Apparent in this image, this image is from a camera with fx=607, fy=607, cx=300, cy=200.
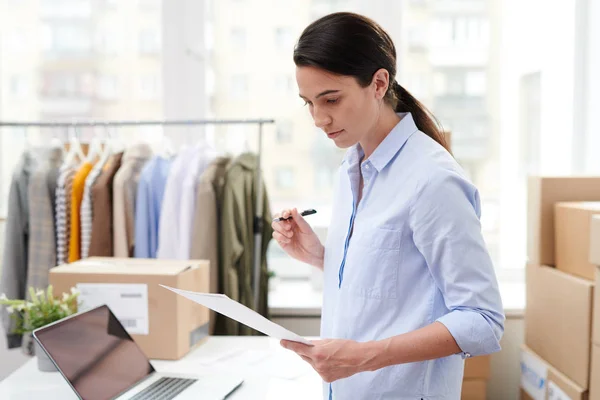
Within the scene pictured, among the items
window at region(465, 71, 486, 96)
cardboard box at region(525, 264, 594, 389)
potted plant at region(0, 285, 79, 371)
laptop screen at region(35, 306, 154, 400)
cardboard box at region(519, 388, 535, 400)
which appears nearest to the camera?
laptop screen at region(35, 306, 154, 400)

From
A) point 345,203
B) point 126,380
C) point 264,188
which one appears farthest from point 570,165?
point 126,380

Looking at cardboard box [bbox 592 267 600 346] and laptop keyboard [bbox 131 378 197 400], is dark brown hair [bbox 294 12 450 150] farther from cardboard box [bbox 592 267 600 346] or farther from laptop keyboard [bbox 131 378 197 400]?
cardboard box [bbox 592 267 600 346]

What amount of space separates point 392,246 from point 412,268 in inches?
2.2

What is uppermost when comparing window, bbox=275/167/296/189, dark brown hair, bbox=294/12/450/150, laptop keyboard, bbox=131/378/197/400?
dark brown hair, bbox=294/12/450/150

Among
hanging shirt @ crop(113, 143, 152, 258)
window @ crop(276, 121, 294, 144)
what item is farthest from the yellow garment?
window @ crop(276, 121, 294, 144)

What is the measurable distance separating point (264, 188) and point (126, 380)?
1.13 m

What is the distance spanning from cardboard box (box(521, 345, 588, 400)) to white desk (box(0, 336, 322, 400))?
2.74ft

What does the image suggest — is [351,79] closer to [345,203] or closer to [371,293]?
[345,203]

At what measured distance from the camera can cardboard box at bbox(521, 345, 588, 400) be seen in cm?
187

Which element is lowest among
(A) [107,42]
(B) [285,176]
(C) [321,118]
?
(B) [285,176]

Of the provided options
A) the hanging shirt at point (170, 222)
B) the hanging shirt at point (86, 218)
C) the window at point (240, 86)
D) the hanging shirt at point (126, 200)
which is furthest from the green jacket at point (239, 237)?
the window at point (240, 86)

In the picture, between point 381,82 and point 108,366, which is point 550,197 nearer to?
point 381,82

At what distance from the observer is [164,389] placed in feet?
4.79

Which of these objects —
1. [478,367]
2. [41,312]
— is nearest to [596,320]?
[478,367]
